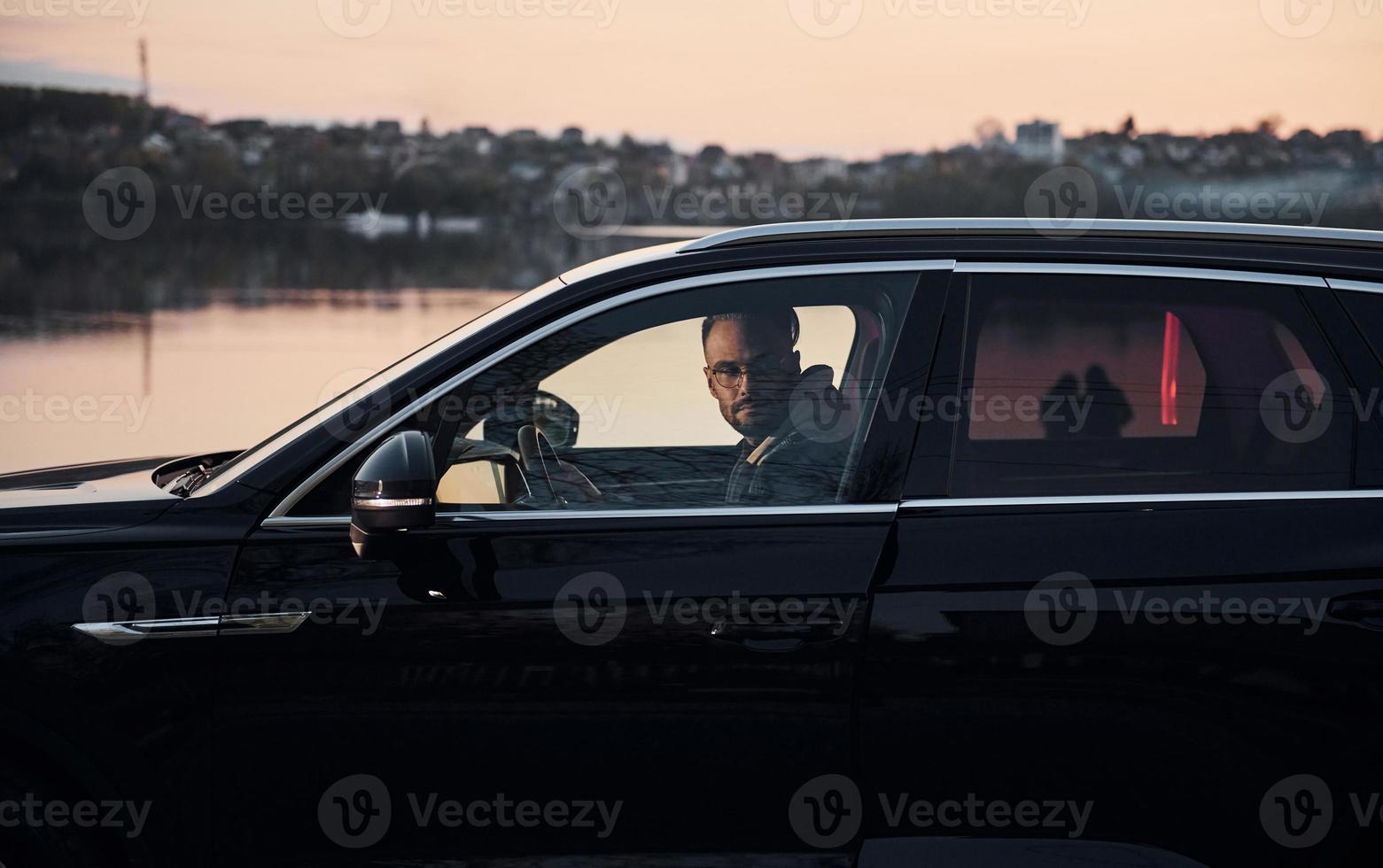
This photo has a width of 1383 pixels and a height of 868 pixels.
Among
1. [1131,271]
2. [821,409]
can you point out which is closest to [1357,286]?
[1131,271]

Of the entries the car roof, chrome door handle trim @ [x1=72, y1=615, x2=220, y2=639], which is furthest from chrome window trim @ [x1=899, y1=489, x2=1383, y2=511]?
chrome door handle trim @ [x1=72, y1=615, x2=220, y2=639]

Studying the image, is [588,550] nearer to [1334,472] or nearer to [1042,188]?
[1334,472]

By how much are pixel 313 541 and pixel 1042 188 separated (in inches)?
85.5

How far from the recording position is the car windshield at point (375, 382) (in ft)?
9.39

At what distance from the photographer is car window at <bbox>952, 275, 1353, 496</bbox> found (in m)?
2.75

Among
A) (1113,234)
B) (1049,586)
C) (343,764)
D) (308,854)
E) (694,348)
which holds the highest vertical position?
(1113,234)

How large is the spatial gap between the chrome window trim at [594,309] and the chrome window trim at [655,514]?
3 cm

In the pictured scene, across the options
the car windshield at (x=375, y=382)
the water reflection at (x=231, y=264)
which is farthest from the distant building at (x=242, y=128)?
the car windshield at (x=375, y=382)

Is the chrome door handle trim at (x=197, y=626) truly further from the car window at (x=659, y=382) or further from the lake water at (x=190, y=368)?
the lake water at (x=190, y=368)

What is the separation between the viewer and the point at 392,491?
2535mm

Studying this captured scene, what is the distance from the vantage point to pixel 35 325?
16.8 m

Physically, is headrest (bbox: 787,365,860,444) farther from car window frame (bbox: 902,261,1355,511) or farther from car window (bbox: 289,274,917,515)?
car window frame (bbox: 902,261,1355,511)

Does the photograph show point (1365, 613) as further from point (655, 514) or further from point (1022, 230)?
point (655, 514)


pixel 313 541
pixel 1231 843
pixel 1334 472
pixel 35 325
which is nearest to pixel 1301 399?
pixel 1334 472
